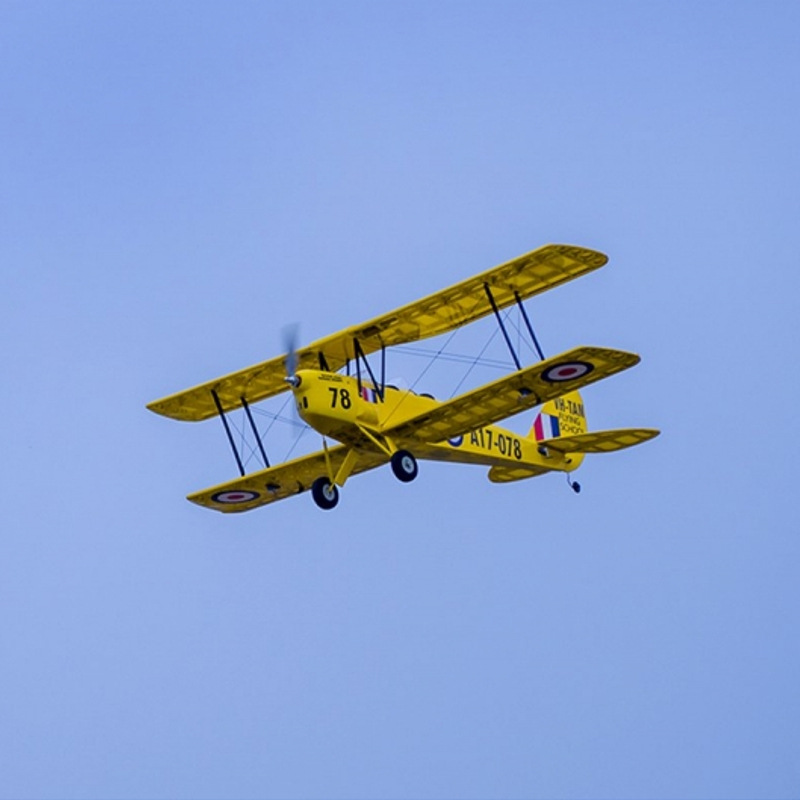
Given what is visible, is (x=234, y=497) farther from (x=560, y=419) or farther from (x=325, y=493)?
(x=560, y=419)

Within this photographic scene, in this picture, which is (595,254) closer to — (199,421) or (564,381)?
(564,381)

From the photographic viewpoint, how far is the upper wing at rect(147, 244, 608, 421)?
26844mm

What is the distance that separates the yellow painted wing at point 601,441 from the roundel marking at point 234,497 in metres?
4.52

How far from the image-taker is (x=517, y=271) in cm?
2705

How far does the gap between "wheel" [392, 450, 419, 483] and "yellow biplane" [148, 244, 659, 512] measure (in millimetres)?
13

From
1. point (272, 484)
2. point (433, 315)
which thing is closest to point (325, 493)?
point (272, 484)

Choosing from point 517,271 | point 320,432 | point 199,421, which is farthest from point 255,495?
point 517,271

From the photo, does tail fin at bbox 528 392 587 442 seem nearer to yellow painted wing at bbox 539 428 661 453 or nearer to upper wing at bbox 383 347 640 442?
yellow painted wing at bbox 539 428 661 453

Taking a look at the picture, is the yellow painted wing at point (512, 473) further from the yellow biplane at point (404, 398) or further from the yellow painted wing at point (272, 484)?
the yellow painted wing at point (272, 484)

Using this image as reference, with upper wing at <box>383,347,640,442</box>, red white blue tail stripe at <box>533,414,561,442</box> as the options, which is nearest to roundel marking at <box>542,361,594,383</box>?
upper wing at <box>383,347,640,442</box>

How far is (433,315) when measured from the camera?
92.2ft

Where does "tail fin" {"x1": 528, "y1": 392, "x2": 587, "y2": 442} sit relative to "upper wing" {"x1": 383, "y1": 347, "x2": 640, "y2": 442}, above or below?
below

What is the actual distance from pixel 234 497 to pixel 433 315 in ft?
15.3

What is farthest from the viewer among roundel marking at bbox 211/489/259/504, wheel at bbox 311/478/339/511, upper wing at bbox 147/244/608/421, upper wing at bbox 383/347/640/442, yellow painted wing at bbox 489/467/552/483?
yellow painted wing at bbox 489/467/552/483
